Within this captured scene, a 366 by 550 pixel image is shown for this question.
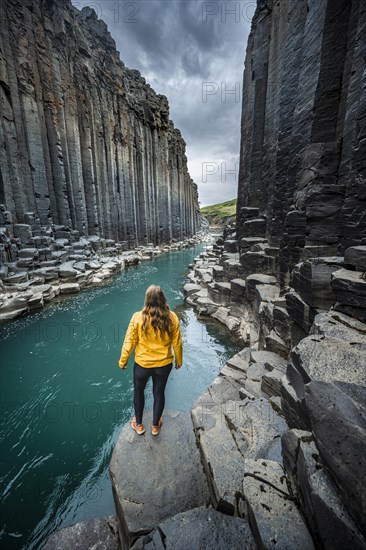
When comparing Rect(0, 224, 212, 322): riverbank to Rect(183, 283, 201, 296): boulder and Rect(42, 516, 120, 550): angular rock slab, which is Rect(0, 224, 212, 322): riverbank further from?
Rect(42, 516, 120, 550): angular rock slab

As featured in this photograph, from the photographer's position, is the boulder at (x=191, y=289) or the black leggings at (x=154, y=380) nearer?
the black leggings at (x=154, y=380)

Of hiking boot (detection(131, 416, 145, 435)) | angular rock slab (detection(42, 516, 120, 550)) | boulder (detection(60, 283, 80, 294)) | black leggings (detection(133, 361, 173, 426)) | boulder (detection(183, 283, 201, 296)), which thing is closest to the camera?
angular rock slab (detection(42, 516, 120, 550))

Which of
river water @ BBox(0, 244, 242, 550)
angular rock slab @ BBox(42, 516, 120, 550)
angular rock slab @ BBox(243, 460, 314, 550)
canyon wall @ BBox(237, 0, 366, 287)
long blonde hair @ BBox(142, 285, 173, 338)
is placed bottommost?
river water @ BBox(0, 244, 242, 550)

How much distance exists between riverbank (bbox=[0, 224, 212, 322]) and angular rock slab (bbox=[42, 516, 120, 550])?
9769 millimetres

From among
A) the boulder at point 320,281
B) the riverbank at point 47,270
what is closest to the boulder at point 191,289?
the riverbank at point 47,270

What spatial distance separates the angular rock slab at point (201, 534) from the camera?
1.83 m

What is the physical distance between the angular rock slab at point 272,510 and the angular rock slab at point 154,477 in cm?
89

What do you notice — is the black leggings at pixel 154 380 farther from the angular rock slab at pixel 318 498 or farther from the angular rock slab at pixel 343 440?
the angular rock slab at pixel 343 440

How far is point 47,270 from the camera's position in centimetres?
1443

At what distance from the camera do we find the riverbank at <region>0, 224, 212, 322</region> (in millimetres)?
11088

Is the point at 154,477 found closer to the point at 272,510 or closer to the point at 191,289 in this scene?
the point at 272,510

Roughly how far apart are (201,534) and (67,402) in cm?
515

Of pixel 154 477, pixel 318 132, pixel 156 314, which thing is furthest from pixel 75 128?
pixel 154 477

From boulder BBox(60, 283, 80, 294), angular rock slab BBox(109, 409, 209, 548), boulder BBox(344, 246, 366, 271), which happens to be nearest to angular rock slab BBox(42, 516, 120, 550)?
angular rock slab BBox(109, 409, 209, 548)
